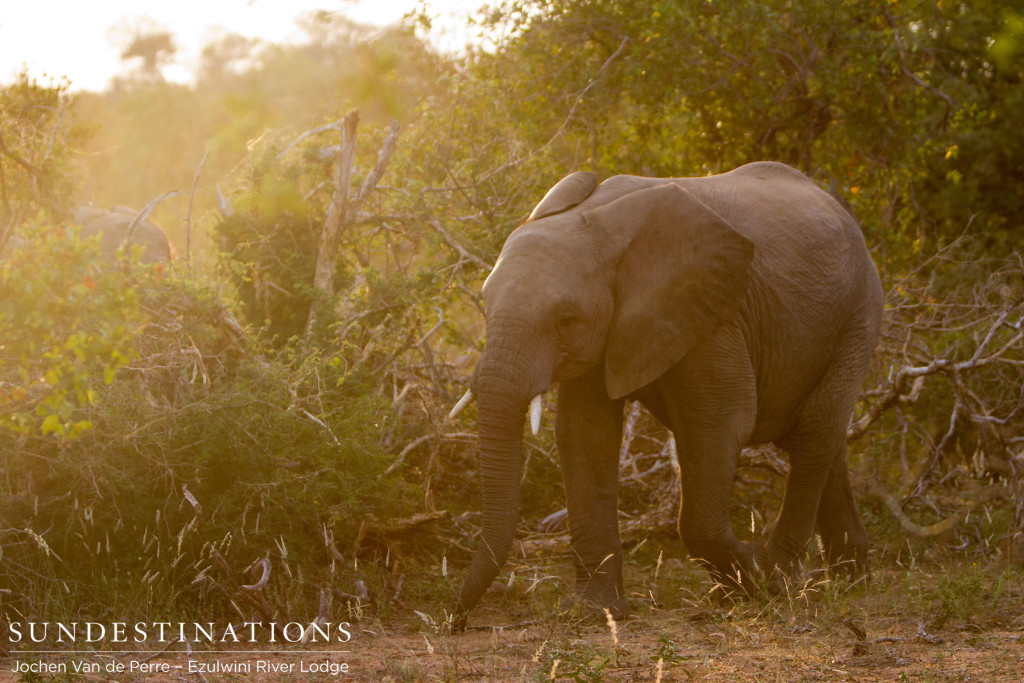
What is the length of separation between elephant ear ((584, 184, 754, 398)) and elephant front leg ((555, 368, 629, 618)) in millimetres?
368

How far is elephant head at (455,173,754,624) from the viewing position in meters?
5.25

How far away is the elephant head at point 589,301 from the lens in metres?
5.25

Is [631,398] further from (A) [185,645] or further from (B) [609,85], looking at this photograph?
(B) [609,85]

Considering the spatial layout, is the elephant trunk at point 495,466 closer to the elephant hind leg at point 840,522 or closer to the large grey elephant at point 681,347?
the large grey elephant at point 681,347

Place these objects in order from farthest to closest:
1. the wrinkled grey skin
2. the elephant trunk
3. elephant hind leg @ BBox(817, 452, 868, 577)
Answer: the wrinkled grey skin, elephant hind leg @ BBox(817, 452, 868, 577), the elephant trunk

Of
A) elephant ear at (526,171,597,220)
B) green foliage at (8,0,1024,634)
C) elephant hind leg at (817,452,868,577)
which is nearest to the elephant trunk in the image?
green foliage at (8,0,1024,634)

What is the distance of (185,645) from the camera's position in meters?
5.38

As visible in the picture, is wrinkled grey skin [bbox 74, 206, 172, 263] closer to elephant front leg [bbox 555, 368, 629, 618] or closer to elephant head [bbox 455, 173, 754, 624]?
elephant front leg [bbox 555, 368, 629, 618]

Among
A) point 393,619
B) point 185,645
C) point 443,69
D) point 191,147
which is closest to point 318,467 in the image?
point 393,619

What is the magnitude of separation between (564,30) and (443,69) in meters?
2.44

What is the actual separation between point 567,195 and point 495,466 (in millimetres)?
1533

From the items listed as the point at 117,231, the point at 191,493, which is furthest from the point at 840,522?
the point at 117,231

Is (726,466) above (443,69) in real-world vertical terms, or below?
below

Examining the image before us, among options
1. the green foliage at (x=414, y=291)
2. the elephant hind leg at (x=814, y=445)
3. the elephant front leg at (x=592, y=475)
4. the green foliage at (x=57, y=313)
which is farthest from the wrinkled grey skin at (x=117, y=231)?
the elephant hind leg at (x=814, y=445)
